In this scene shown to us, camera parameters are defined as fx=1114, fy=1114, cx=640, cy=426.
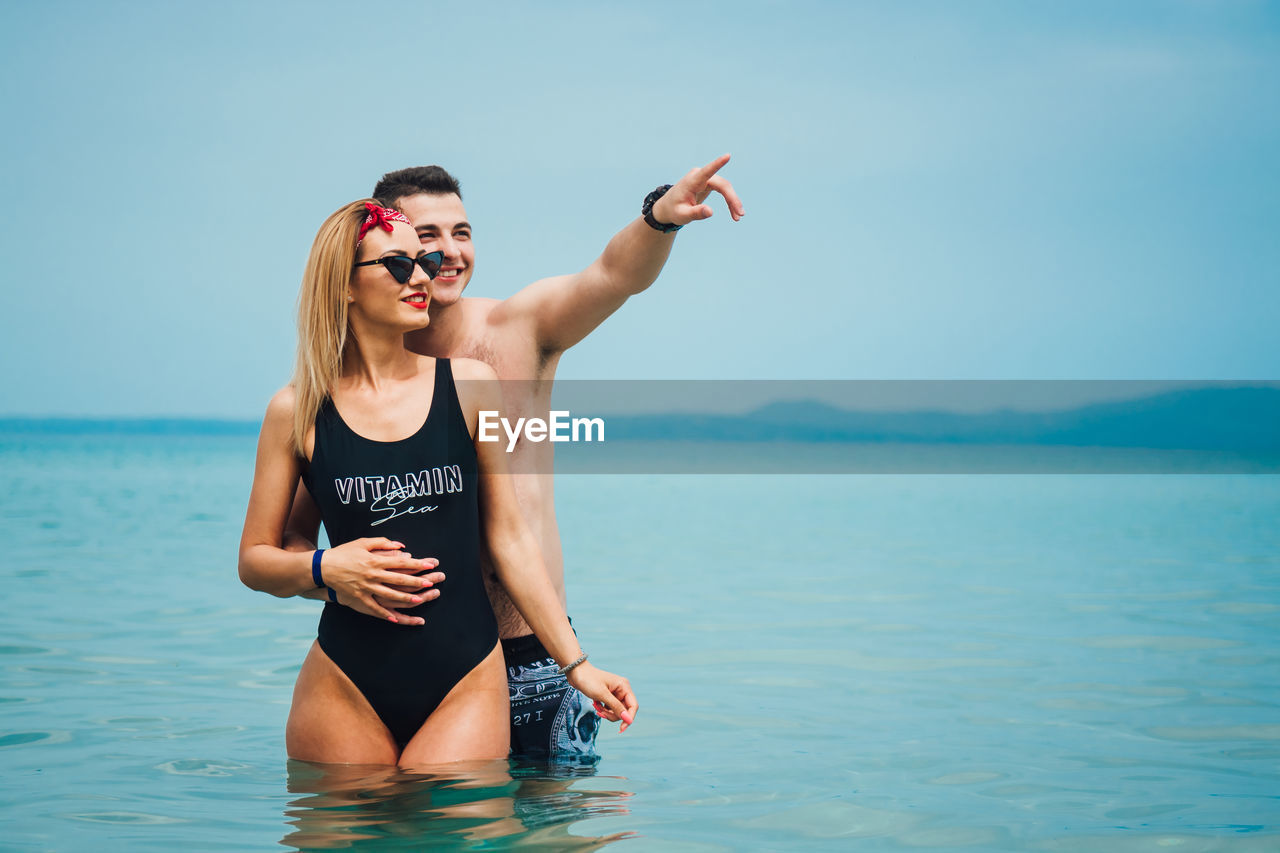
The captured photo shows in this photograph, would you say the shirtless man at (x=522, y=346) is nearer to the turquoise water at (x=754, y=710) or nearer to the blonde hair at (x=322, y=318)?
the turquoise water at (x=754, y=710)

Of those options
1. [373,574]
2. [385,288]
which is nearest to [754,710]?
[373,574]

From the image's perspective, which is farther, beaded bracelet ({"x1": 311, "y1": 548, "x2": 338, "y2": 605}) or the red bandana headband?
the red bandana headband

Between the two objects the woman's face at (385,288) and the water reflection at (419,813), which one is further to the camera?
the water reflection at (419,813)

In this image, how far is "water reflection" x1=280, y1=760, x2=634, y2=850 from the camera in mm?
3645

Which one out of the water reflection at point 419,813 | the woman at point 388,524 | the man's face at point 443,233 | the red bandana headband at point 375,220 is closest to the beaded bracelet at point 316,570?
the woman at point 388,524

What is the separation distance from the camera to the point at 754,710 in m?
6.88

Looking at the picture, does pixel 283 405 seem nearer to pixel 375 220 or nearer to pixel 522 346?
pixel 375 220

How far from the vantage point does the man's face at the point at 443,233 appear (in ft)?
13.9

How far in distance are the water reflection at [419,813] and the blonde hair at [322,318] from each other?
3.78ft

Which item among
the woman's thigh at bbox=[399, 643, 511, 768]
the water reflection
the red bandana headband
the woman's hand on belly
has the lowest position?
the water reflection

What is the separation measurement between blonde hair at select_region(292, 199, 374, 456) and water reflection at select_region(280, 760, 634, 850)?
3.78 ft

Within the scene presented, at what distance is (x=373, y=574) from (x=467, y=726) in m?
0.65

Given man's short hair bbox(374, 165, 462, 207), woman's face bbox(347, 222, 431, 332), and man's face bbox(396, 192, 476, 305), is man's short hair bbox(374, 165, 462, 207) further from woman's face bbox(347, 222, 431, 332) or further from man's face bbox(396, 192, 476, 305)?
woman's face bbox(347, 222, 431, 332)

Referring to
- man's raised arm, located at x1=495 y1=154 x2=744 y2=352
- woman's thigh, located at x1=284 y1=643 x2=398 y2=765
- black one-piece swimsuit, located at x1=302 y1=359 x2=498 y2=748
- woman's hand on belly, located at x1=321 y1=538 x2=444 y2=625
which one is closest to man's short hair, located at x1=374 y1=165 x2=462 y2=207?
man's raised arm, located at x1=495 y1=154 x2=744 y2=352
